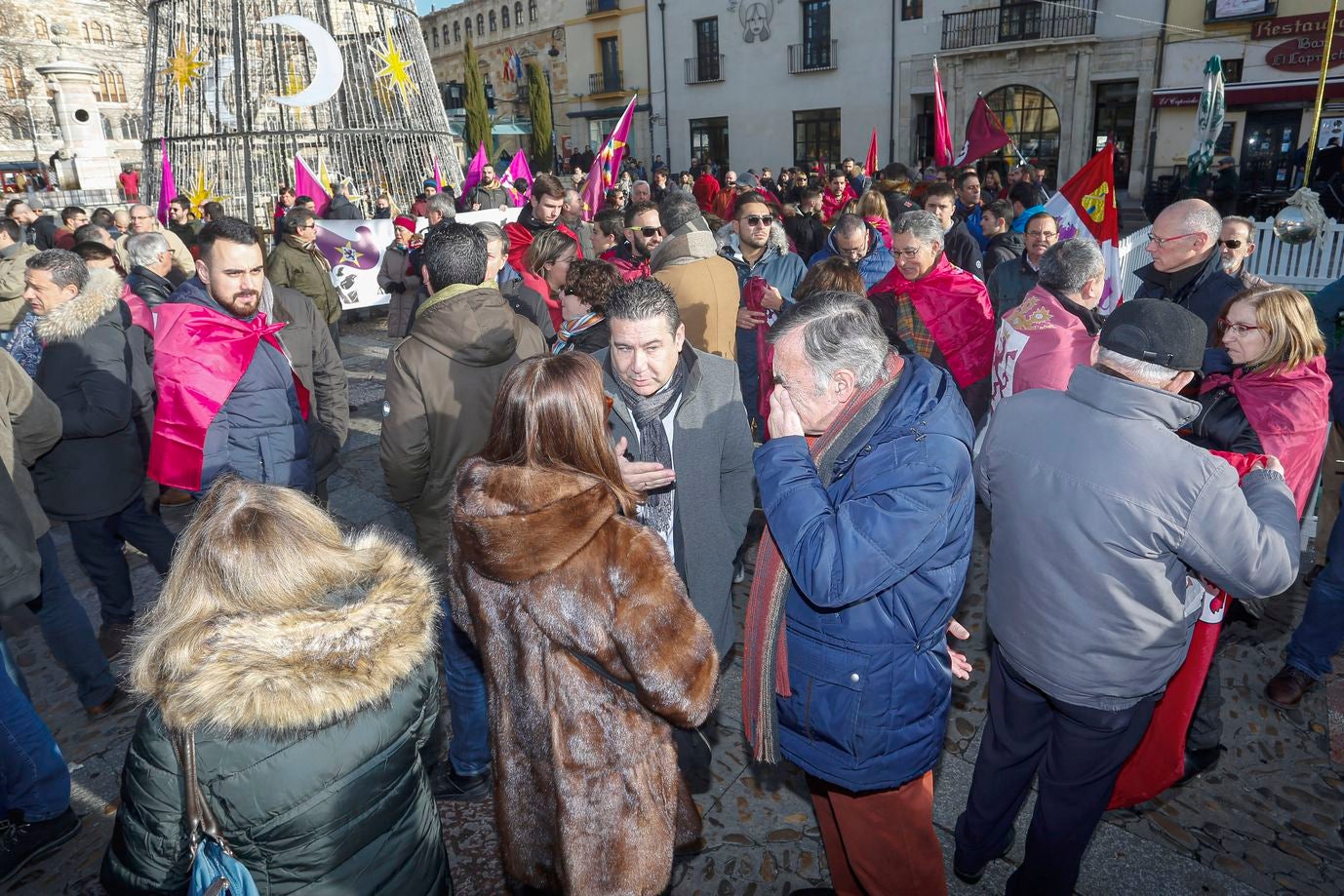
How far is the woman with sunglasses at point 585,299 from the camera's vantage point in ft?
12.2

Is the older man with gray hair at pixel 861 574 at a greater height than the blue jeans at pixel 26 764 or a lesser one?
greater

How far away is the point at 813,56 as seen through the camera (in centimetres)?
2645

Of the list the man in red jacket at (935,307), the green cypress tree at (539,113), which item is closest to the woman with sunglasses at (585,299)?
the man in red jacket at (935,307)

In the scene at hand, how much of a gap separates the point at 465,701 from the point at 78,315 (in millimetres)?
2368

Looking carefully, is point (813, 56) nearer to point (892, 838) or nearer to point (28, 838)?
point (892, 838)

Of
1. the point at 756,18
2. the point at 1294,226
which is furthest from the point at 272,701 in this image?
the point at 756,18

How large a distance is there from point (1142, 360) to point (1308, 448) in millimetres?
1396

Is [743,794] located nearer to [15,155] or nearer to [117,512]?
[117,512]

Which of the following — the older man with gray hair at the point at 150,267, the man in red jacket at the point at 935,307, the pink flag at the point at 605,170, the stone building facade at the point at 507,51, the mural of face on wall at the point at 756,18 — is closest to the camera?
the man in red jacket at the point at 935,307

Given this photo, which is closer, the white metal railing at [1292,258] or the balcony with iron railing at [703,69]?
the white metal railing at [1292,258]

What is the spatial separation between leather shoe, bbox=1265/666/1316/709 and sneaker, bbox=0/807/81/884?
483cm

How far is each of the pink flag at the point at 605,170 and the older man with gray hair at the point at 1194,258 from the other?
6.58 m

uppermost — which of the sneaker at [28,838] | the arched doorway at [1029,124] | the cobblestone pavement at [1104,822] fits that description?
the arched doorway at [1029,124]

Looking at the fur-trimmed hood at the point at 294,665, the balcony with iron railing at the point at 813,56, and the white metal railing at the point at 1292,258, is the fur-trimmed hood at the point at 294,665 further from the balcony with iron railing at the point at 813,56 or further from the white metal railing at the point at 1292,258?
the balcony with iron railing at the point at 813,56
